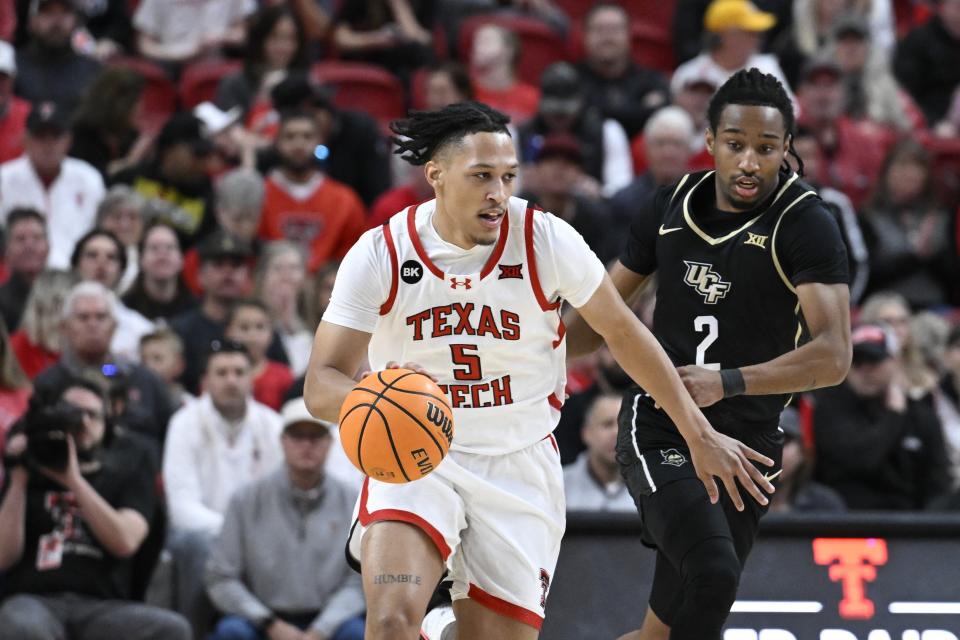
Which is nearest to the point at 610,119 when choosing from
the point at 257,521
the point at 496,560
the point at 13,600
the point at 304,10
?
the point at 304,10

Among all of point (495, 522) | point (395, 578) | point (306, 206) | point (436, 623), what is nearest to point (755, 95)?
point (495, 522)

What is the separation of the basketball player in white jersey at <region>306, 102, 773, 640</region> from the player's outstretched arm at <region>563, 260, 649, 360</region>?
39 cm

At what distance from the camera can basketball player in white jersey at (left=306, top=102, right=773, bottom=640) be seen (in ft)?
16.5

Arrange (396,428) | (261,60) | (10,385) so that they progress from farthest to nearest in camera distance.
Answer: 1. (261,60)
2. (10,385)
3. (396,428)

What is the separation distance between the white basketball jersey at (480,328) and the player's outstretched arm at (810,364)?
55cm

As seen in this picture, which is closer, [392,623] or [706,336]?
[392,623]

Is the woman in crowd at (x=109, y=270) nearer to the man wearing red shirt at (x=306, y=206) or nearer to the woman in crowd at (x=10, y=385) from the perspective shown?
the woman in crowd at (x=10, y=385)

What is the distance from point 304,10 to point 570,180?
365cm

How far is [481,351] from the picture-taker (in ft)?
17.0

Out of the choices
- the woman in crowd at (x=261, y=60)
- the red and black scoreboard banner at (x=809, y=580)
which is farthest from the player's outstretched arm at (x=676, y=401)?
the woman in crowd at (x=261, y=60)

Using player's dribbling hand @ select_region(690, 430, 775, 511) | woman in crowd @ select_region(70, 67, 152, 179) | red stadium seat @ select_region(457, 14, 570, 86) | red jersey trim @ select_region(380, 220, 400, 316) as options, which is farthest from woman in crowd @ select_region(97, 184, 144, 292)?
player's dribbling hand @ select_region(690, 430, 775, 511)

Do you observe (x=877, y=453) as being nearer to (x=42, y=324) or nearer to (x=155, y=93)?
(x=42, y=324)

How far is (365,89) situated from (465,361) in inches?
293

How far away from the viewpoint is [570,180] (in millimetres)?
10180
